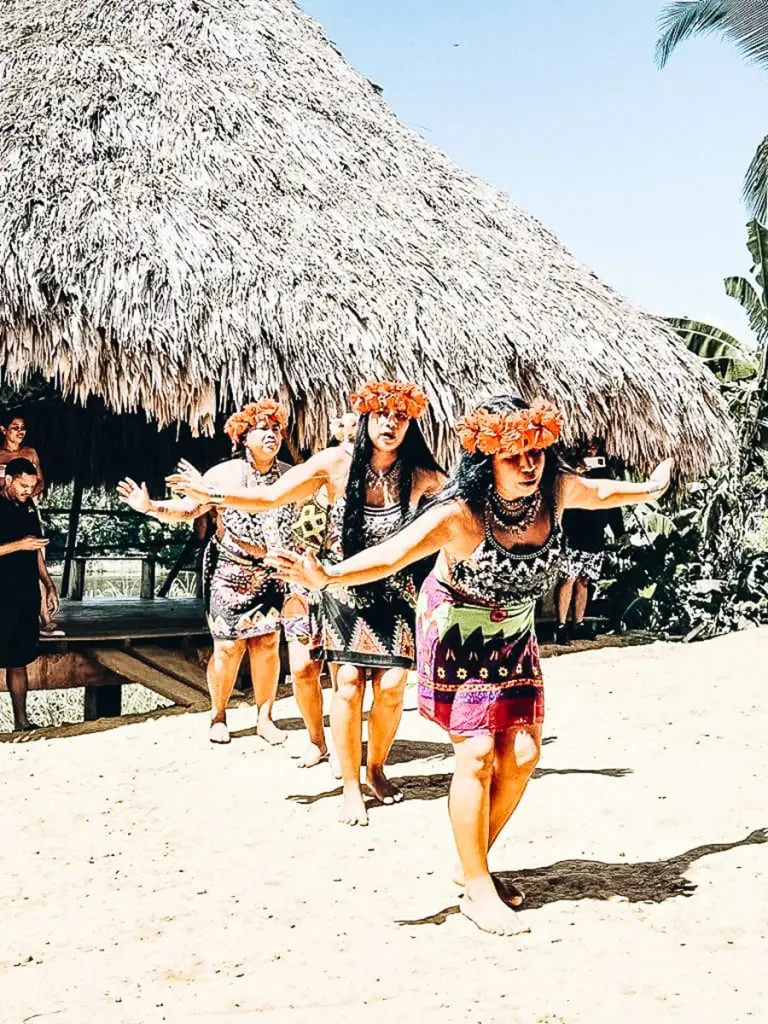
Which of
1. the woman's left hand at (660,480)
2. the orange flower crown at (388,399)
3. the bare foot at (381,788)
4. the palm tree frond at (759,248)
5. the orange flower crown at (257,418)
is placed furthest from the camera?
the palm tree frond at (759,248)

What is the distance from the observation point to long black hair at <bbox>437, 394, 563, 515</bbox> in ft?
11.0

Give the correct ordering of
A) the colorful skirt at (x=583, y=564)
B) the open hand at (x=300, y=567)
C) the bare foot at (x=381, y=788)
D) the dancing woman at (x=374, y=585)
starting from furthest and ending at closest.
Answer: the colorful skirt at (x=583, y=564) → the bare foot at (x=381, y=788) → the dancing woman at (x=374, y=585) → the open hand at (x=300, y=567)

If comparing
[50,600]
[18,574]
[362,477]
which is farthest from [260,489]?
[50,600]

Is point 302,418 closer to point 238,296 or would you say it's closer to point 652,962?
point 238,296

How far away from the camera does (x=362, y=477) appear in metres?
4.56

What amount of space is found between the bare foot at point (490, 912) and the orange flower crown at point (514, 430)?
1.21 metres

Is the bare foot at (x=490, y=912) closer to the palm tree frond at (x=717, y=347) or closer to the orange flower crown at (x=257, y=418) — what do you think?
the orange flower crown at (x=257, y=418)

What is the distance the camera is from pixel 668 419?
29.2 ft

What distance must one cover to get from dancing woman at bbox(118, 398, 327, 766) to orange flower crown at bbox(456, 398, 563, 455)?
8.01ft

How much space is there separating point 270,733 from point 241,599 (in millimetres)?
674

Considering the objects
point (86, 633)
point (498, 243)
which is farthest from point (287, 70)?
point (86, 633)

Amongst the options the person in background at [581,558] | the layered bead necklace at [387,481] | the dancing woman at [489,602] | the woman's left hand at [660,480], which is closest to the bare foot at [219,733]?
the layered bead necklace at [387,481]

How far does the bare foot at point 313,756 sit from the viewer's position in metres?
5.48

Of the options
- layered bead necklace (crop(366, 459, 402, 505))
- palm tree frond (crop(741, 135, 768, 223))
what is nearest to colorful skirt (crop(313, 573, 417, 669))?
layered bead necklace (crop(366, 459, 402, 505))
